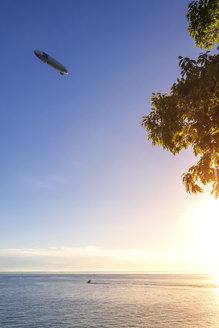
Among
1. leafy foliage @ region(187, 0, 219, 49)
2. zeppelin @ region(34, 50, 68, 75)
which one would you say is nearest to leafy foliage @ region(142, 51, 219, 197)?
leafy foliage @ region(187, 0, 219, 49)

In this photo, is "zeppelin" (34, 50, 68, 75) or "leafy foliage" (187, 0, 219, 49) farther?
"zeppelin" (34, 50, 68, 75)

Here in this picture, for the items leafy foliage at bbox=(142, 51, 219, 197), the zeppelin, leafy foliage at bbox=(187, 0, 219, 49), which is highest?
the zeppelin

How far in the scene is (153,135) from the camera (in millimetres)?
11242

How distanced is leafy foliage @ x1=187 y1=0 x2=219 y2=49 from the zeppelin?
150 feet

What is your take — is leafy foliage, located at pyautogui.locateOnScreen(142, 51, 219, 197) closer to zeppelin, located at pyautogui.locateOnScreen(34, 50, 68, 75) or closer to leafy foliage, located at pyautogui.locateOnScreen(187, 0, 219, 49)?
leafy foliage, located at pyautogui.locateOnScreen(187, 0, 219, 49)

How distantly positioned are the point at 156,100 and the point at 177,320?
3766 cm

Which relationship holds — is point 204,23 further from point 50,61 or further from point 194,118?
point 50,61

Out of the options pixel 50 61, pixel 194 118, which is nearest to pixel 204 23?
pixel 194 118

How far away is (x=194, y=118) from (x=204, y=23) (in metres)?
3.84

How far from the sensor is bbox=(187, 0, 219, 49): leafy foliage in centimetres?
968

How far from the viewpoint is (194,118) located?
9.89m

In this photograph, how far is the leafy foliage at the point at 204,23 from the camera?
9680mm

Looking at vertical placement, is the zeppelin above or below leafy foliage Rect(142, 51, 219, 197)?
above

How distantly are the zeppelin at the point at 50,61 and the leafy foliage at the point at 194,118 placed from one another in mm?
46475
